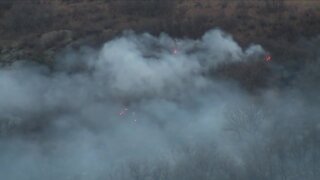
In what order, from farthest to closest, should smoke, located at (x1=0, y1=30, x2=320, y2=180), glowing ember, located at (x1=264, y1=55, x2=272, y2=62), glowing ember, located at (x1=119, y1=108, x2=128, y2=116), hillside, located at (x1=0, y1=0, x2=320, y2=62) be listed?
Answer: 1. hillside, located at (x1=0, y1=0, x2=320, y2=62)
2. glowing ember, located at (x1=264, y1=55, x2=272, y2=62)
3. glowing ember, located at (x1=119, y1=108, x2=128, y2=116)
4. smoke, located at (x1=0, y1=30, x2=320, y2=180)

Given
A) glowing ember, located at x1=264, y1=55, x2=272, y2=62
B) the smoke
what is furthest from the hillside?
the smoke

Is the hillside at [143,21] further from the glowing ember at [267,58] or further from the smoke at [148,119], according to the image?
the smoke at [148,119]

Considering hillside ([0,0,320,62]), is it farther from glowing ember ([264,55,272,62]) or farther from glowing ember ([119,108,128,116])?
glowing ember ([119,108,128,116])

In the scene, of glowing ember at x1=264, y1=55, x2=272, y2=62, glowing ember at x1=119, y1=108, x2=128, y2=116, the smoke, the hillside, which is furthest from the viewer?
the hillside

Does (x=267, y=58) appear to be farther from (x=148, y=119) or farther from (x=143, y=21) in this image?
(x=143, y=21)

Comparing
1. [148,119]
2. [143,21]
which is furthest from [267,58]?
[143,21]

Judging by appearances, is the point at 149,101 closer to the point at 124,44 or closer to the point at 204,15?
the point at 124,44

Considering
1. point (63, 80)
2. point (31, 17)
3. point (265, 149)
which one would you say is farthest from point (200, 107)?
point (31, 17)

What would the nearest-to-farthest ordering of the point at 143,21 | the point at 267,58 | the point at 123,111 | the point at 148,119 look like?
the point at 148,119
the point at 123,111
the point at 267,58
the point at 143,21

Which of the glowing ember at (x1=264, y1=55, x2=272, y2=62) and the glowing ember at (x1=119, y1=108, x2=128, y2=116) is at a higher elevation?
the glowing ember at (x1=264, y1=55, x2=272, y2=62)
